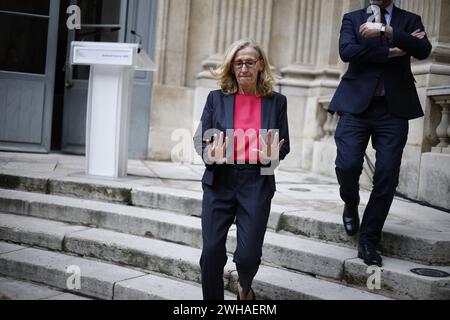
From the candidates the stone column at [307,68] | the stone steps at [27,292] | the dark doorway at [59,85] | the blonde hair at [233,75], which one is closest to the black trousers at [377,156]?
the blonde hair at [233,75]

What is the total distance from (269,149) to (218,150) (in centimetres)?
26

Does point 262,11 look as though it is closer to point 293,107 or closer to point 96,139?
point 293,107

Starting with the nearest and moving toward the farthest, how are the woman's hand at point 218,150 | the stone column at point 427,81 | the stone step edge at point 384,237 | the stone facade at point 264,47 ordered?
the woman's hand at point 218,150, the stone step edge at point 384,237, the stone column at point 427,81, the stone facade at point 264,47

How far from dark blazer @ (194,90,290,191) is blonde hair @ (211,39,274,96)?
0.04m

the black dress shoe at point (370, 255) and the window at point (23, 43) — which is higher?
the window at point (23, 43)

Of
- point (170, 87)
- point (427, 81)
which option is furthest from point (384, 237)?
point (170, 87)

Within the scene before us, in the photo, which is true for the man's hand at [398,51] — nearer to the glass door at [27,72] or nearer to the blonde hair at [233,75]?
the blonde hair at [233,75]

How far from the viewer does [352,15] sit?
11.7 ft

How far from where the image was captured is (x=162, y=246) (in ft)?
13.5

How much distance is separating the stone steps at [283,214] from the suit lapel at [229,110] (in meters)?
1.51

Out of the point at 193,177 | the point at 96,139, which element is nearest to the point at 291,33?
the point at 193,177

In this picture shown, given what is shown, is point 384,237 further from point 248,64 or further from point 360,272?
point 248,64

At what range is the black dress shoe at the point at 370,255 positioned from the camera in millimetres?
3391
